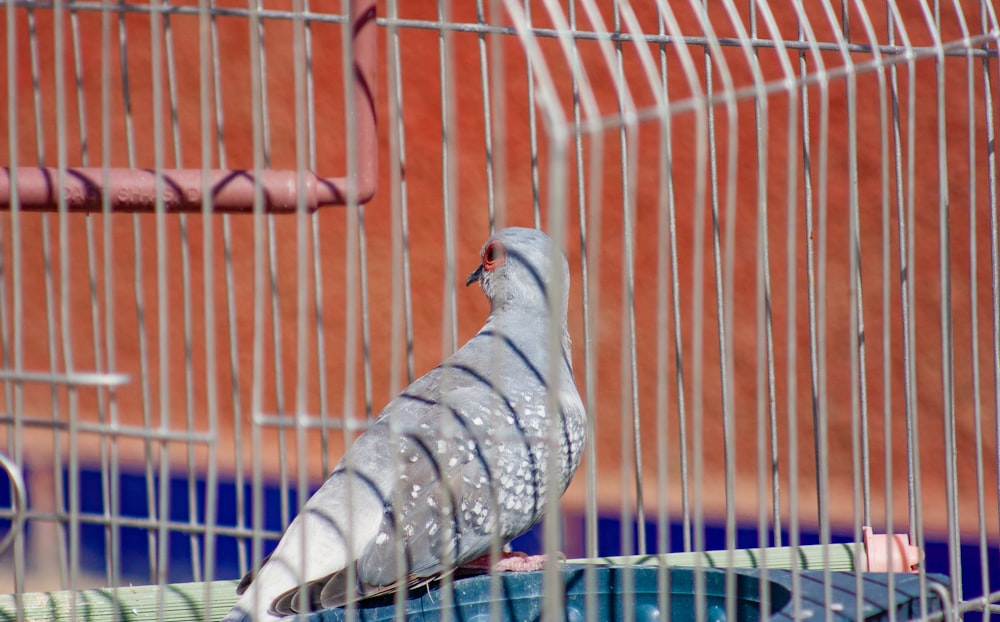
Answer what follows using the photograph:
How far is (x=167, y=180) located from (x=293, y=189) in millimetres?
131

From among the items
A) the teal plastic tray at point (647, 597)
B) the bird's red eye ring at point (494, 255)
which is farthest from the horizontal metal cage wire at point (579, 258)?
the teal plastic tray at point (647, 597)

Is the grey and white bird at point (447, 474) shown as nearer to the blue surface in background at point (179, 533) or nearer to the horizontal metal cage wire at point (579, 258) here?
the horizontal metal cage wire at point (579, 258)

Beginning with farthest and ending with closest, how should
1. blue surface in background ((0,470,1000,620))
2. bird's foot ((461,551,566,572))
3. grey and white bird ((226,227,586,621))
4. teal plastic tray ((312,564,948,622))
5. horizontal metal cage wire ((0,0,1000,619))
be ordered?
blue surface in background ((0,470,1000,620))
horizontal metal cage wire ((0,0,1000,619))
bird's foot ((461,551,566,572))
grey and white bird ((226,227,586,621))
teal plastic tray ((312,564,948,622))

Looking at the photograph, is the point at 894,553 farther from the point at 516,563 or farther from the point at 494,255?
the point at 494,255

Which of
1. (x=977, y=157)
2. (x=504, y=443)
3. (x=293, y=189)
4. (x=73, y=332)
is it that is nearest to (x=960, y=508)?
(x=977, y=157)

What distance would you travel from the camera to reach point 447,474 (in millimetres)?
1559

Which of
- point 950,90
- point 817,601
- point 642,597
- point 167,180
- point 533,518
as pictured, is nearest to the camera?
point 167,180

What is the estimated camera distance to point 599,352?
113 inches

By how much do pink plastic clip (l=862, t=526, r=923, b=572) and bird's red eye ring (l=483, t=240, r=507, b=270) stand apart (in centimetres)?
71

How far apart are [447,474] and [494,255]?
41 cm

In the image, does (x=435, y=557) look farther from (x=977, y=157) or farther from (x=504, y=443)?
(x=977, y=157)

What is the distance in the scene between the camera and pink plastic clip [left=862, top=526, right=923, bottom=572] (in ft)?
5.07

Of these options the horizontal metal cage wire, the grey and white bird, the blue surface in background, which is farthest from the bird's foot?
the blue surface in background

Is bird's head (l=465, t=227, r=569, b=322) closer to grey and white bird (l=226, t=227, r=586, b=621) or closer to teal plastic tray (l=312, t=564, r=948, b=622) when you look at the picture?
grey and white bird (l=226, t=227, r=586, b=621)
